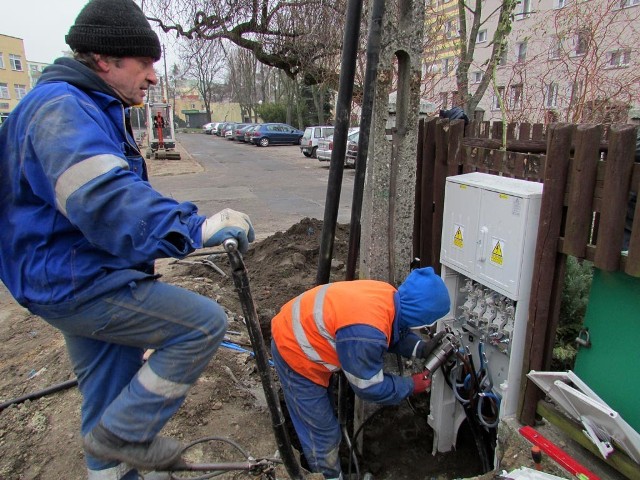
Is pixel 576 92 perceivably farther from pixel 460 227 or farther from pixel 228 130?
pixel 228 130

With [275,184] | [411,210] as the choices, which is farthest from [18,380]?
[275,184]

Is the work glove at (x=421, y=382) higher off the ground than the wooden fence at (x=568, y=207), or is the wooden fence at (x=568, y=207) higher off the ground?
the wooden fence at (x=568, y=207)

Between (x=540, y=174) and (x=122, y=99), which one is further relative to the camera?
(x=540, y=174)

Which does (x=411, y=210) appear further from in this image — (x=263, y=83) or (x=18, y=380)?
(x=263, y=83)

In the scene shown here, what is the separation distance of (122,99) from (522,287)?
215cm

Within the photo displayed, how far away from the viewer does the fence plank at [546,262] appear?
93.0 inches

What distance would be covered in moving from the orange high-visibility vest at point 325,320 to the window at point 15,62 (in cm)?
7061

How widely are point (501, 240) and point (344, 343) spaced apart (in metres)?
1.04

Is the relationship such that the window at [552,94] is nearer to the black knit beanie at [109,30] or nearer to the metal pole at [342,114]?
the metal pole at [342,114]

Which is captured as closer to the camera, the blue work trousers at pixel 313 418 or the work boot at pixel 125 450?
the work boot at pixel 125 450

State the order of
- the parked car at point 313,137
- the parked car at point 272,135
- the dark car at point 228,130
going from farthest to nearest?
the dark car at point 228,130 → the parked car at point 272,135 → the parked car at point 313,137

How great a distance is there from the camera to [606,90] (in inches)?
278

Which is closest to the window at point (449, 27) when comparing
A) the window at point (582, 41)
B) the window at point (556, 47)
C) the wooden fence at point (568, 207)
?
the window at point (556, 47)

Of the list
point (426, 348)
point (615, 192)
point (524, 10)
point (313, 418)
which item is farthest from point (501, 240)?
point (524, 10)
